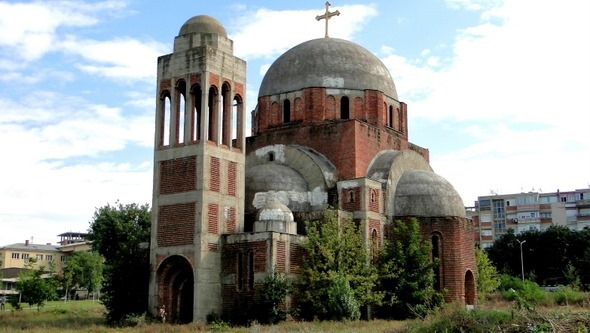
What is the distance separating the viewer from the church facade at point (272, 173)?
28.4 meters

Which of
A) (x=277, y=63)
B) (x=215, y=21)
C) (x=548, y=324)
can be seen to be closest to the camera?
(x=548, y=324)

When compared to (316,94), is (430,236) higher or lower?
lower

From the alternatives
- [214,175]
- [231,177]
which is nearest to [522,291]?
[231,177]

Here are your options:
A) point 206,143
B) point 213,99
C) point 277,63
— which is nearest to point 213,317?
point 206,143

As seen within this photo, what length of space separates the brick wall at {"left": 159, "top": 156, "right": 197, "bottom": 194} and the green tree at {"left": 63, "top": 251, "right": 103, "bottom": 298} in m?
32.0

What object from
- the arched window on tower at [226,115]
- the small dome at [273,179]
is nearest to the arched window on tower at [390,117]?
the small dome at [273,179]

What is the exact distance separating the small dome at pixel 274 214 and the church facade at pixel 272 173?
4cm

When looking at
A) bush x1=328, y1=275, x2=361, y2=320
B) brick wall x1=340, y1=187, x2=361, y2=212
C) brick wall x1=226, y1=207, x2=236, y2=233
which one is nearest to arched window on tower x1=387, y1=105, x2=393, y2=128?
brick wall x1=340, y1=187, x2=361, y2=212

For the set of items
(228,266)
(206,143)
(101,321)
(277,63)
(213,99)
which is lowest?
(101,321)

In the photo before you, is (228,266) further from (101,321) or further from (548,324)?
(548,324)

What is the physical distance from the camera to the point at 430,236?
32062 mm

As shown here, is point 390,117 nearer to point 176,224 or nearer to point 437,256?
point 437,256

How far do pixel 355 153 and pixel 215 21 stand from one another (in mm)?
8120

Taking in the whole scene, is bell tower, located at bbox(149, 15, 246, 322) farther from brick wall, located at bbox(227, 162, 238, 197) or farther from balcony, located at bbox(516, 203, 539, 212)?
balcony, located at bbox(516, 203, 539, 212)
